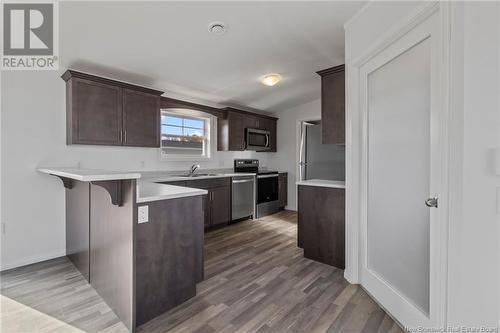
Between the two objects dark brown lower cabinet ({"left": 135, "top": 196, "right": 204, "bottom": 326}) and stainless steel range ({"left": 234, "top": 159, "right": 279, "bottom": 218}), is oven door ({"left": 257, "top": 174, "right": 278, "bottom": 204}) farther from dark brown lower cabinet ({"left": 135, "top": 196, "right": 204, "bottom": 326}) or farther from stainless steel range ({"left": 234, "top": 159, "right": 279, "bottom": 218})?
dark brown lower cabinet ({"left": 135, "top": 196, "right": 204, "bottom": 326})

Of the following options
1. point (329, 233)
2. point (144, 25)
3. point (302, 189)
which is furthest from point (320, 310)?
point (144, 25)

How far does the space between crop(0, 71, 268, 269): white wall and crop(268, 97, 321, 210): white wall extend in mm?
3887

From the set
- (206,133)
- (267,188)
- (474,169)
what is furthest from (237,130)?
(474,169)

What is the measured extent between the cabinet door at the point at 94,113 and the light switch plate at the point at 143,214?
1.66 m

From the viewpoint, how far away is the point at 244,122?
4910mm

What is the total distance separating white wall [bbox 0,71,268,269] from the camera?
2549 mm

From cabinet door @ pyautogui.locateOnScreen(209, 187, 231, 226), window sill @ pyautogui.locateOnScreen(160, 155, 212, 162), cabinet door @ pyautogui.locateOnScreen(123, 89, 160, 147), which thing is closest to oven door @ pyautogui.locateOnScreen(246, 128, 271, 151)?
window sill @ pyautogui.locateOnScreen(160, 155, 212, 162)

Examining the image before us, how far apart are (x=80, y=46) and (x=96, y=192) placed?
152cm

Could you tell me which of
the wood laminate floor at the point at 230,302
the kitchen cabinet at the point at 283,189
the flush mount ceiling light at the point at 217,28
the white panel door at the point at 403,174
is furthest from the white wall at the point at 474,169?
the kitchen cabinet at the point at 283,189

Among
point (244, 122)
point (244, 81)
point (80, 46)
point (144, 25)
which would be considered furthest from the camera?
point (244, 122)

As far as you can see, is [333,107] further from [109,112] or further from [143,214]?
[109,112]

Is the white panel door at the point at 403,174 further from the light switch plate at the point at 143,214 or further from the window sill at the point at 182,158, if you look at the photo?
the window sill at the point at 182,158

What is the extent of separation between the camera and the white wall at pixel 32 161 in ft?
8.36

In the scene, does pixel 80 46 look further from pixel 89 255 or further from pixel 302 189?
pixel 302 189
